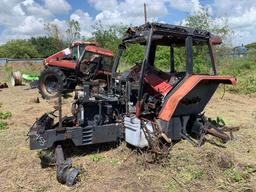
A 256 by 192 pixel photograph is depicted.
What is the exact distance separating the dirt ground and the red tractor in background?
19.1ft

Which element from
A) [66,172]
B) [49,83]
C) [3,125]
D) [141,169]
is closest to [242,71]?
[49,83]

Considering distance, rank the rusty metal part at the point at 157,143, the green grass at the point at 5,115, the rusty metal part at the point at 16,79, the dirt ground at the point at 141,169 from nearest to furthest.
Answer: the dirt ground at the point at 141,169 < the rusty metal part at the point at 157,143 < the green grass at the point at 5,115 < the rusty metal part at the point at 16,79

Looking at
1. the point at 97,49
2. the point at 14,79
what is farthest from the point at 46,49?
the point at 97,49

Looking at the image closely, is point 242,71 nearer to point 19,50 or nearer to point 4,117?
point 4,117

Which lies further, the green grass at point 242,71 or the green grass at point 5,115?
the green grass at point 242,71

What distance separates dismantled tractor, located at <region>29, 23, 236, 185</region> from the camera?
5418 mm

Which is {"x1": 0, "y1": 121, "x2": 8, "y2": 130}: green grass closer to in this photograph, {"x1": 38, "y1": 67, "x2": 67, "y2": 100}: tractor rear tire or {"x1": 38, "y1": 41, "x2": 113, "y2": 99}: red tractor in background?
{"x1": 38, "y1": 41, "x2": 113, "y2": 99}: red tractor in background

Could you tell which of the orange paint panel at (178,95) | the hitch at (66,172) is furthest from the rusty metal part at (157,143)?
the hitch at (66,172)

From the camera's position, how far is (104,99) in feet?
18.9

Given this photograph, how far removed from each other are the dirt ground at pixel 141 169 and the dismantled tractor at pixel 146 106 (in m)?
0.26

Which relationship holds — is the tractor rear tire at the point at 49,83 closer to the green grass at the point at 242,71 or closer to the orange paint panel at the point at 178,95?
the green grass at the point at 242,71

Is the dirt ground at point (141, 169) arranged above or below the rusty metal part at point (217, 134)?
below

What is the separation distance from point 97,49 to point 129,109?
6957 millimetres

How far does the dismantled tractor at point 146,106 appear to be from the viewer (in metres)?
5.42
